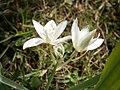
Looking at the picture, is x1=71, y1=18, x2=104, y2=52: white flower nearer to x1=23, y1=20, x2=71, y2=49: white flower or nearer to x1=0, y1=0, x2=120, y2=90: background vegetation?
x1=23, y1=20, x2=71, y2=49: white flower

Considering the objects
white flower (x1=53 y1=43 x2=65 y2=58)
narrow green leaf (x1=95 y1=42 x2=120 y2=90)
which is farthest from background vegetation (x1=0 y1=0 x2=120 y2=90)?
narrow green leaf (x1=95 y1=42 x2=120 y2=90)

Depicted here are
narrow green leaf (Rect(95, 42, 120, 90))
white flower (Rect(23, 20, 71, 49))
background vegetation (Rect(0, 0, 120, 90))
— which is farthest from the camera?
background vegetation (Rect(0, 0, 120, 90))

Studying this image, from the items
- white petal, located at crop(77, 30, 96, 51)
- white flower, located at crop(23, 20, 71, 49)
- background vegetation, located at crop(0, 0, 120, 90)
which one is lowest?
background vegetation, located at crop(0, 0, 120, 90)

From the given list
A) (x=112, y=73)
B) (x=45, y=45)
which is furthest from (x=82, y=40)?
(x=45, y=45)

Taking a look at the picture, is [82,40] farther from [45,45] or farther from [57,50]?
Result: [45,45]

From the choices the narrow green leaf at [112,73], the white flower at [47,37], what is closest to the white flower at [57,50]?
the white flower at [47,37]

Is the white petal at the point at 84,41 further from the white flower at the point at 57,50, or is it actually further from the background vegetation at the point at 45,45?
the background vegetation at the point at 45,45

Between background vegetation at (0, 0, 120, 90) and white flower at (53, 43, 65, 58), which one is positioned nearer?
white flower at (53, 43, 65, 58)

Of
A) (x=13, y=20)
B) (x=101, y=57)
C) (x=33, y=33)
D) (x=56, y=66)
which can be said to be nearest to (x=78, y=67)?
(x=101, y=57)

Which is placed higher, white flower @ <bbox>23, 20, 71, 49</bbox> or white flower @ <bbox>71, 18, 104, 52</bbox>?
white flower @ <bbox>23, 20, 71, 49</bbox>
